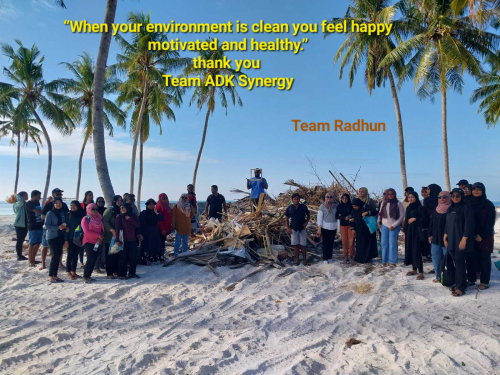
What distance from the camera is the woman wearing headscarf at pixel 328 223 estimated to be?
301 inches

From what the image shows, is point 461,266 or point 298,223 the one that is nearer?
point 461,266

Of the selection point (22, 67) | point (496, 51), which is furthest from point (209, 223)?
point (22, 67)

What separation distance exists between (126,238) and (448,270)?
5821 mm

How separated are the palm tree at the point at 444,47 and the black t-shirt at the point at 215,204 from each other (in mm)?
9222

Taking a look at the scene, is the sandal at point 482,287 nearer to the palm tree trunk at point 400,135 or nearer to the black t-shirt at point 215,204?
the black t-shirt at point 215,204

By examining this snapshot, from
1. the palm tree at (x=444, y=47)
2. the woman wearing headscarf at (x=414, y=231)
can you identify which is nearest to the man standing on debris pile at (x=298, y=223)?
the woman wearing headscarf at (x=414, y=231)

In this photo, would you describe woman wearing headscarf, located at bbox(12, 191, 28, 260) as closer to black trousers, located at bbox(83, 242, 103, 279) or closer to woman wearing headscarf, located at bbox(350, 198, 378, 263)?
black trousers, located at bbox(83, 242, 103, 279)

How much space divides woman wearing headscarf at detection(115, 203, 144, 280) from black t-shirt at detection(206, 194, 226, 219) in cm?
330

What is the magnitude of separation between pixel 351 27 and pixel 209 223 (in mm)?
11697

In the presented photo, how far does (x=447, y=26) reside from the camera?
12.8 metres

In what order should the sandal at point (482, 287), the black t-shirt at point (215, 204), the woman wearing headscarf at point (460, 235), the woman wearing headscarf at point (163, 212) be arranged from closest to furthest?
the woman wearing headscarf at point (460, 235)
the sandal at point (482, 287)
the woman wearing headscarf at point (163, 212)
the black t-shirt at point (215, 204)

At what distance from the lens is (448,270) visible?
555 cm

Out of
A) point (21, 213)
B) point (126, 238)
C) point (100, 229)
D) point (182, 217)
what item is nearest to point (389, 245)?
point (182, 217)

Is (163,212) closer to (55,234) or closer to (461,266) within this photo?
(55,234)
